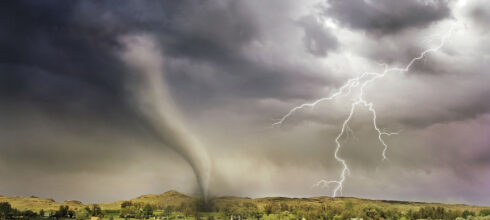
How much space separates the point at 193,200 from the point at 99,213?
134ft

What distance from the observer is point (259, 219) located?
189 m

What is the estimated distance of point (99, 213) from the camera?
17900cm

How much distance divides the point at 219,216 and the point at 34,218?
231 ft

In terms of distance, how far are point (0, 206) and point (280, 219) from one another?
117 meters

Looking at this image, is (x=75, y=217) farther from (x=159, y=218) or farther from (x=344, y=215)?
(x=344, y=215)

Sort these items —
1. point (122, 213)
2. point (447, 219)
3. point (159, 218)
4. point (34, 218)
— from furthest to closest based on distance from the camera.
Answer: point (447, 219)
point (122, 213)
point (159, 218)
point (34, 218)

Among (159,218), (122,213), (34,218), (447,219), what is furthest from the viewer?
(447,219)

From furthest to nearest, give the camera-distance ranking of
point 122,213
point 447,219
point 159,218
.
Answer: point 447,219 → point 122,213 → point 159,218

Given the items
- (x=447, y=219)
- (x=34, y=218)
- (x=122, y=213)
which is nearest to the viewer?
(x=34, y=218)

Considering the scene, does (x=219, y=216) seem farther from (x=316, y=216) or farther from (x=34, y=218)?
(x=34, y=218)

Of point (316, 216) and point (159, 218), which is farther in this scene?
point (316, 216)

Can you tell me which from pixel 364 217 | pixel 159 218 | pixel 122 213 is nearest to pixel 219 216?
pixel 159 218

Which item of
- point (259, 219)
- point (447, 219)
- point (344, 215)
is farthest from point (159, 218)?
point (447, 219)

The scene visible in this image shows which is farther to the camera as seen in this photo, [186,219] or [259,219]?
[259,219]
